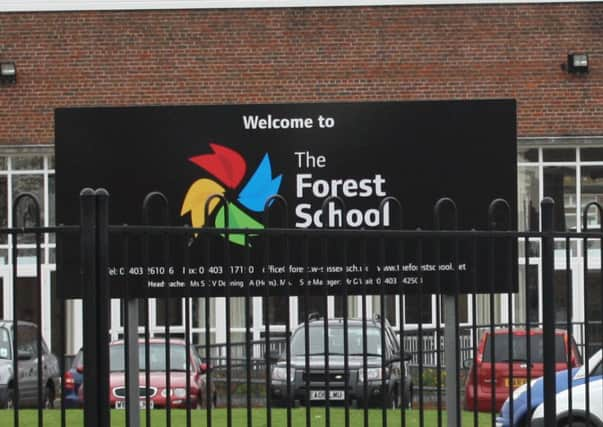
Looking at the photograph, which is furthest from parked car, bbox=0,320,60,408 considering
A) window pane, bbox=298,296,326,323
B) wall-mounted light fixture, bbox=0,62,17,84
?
wall-mounted light fixture, bbox=0,62,17,84

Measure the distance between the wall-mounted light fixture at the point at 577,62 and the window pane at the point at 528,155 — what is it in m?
1.71

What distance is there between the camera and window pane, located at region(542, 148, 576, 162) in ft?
89.8

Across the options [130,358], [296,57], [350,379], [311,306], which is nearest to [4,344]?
[311,306]

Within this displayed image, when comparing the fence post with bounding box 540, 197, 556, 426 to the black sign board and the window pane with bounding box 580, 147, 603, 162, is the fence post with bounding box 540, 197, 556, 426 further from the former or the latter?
the window pane with bounding box 580, 147, 603, 162

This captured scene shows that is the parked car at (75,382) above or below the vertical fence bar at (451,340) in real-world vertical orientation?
below

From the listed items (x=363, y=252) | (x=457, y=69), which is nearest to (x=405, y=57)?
(x=457, y=69)

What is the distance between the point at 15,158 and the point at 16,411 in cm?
2313

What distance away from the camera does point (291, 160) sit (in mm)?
10680

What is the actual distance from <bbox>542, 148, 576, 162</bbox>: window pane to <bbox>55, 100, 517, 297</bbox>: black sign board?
56.3 ft

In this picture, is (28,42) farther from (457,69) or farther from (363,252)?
(363,252)

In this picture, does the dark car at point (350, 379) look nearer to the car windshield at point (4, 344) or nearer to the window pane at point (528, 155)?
the car windshield at point (4, 344)

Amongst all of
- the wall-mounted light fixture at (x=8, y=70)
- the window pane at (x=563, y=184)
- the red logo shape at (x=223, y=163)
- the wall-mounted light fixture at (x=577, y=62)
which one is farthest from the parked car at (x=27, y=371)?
the wall-mounted light fixture at (x=577, y=62)

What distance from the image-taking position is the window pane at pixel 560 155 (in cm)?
2736

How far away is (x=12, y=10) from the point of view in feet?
89.9
